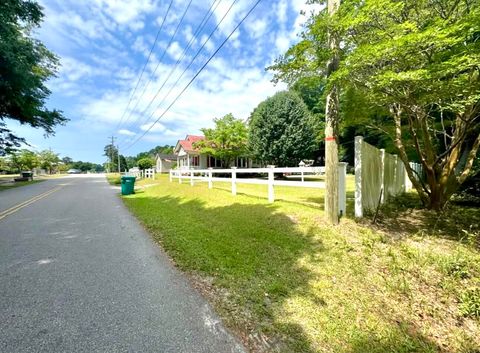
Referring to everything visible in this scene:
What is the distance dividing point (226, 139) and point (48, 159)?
66.3 m

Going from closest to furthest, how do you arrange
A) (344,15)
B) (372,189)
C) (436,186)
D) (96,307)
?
(96,307)
(344,15)
(372,189)
(436,186)

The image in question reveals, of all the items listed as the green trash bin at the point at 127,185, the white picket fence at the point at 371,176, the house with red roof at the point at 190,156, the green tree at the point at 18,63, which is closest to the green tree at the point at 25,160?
the house with red roof at the point at 190,156

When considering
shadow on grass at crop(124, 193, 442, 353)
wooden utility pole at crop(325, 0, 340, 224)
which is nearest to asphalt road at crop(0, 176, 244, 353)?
shadow on grass at crop(124, 193, 442, 353)

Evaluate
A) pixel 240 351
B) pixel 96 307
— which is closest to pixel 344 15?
pixel 240 351

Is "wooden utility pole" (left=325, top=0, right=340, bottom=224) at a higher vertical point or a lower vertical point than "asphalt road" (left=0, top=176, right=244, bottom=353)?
higher

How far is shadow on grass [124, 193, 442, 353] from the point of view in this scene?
100 inches

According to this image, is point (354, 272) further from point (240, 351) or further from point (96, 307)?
point (96, 307)

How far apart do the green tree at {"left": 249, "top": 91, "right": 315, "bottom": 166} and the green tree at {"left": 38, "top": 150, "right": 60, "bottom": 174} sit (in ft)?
214

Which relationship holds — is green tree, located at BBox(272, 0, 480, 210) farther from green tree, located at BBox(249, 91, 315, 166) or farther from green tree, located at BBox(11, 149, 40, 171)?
green tree, located at BBox(11, 149, 40, 171)

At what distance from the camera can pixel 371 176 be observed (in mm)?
7113

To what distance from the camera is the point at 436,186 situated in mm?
7828

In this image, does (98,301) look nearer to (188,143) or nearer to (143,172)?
(143,172)

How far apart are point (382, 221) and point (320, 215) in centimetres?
166

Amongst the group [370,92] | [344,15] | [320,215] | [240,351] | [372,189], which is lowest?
[240,351]
